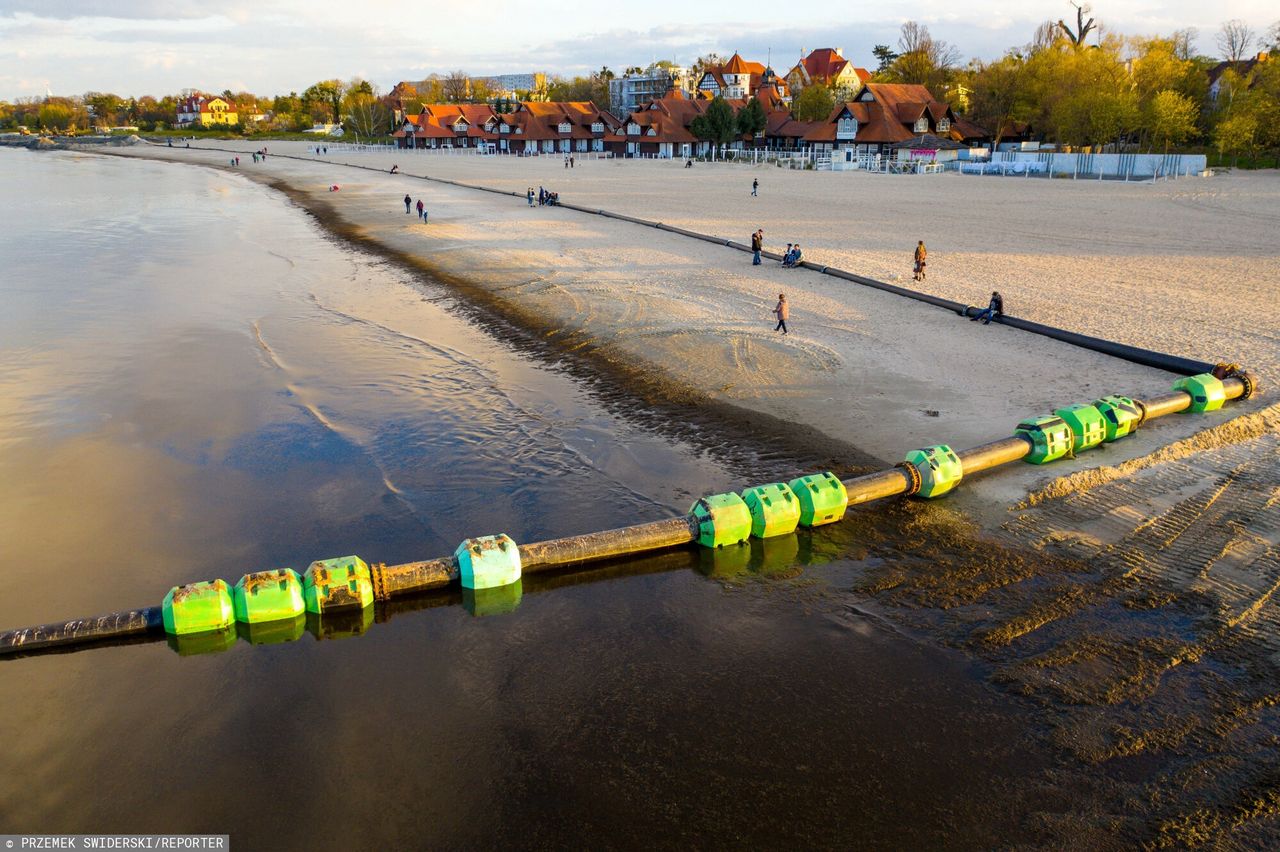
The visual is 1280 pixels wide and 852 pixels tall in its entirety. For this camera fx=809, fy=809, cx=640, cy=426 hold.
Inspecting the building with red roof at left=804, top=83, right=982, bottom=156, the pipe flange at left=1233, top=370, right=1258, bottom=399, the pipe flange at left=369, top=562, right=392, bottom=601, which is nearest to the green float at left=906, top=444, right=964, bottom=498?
the pipe flange at left=1233, top=370, right=1258, bottom=399

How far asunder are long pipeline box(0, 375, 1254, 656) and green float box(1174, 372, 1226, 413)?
14.1 feet

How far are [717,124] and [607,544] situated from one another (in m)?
93.8

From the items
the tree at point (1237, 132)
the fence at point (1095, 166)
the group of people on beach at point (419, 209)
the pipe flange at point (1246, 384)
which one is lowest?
the pipe flange at point (1246, 384)

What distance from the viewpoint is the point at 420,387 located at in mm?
17375

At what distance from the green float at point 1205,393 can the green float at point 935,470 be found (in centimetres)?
592

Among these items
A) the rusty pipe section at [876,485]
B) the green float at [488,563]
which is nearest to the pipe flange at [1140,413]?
the rusty pipe section at [876,485]

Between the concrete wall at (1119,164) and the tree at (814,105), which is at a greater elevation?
the tree at (814,105)

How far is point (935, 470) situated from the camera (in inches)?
456

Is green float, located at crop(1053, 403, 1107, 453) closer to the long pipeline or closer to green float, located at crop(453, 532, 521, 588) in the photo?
the long pipeline

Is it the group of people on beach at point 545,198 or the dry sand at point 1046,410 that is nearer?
the dry sand at point 1046,410

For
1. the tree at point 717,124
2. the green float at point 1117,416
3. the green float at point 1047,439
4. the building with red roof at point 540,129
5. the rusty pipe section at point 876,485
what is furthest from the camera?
the building with red roof at point 540,129

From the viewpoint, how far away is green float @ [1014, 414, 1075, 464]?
12.6 metres

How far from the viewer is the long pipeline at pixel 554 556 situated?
880cm

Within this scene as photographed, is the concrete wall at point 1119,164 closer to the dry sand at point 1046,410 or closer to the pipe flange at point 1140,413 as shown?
the dry sand at point 1046,410
